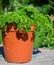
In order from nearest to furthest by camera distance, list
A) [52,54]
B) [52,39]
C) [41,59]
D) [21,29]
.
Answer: [21,29]
[41,59]
[52,54]
[52,39]

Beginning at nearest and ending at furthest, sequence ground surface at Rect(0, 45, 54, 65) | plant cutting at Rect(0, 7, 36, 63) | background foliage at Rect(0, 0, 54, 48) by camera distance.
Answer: plant cutting at Rect(0, 7, 36, 63) → ground surface at Rect(0, 45, 54, 65) → background foliage at Rect(0, 0, 54, 48)

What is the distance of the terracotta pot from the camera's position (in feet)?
10.8

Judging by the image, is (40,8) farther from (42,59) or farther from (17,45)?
(17,45)

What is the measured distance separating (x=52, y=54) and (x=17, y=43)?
0.81 metres

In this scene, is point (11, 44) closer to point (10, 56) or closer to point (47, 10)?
point (10, 56)

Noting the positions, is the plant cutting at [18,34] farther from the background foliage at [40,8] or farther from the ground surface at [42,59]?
the background foliage at [40,8]

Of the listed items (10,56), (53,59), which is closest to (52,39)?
(53,59)

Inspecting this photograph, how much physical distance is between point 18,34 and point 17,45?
13 centimetres

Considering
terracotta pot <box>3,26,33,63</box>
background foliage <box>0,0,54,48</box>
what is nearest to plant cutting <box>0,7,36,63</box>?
terracotta pot <box>3,26,33,63</box>

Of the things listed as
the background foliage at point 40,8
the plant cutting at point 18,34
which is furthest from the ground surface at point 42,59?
the background foliage at point 40,8

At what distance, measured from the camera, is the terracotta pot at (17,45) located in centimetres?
330

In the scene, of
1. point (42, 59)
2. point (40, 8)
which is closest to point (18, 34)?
point (42, 59)

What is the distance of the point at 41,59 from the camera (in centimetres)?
361

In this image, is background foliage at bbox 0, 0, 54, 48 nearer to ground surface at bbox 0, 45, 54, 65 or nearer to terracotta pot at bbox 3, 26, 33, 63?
ground surface at bbox 0, 45, 54, 65
